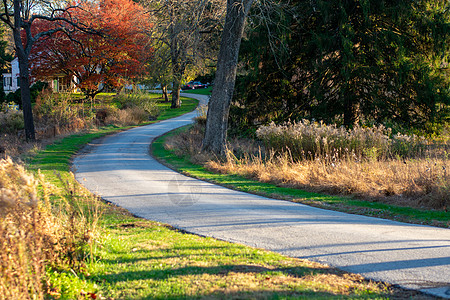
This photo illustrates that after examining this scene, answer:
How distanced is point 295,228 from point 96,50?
3053cm

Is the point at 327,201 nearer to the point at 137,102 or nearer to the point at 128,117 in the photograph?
the point at 128,117

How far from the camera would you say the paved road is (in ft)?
19.3

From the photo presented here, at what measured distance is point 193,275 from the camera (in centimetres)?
527

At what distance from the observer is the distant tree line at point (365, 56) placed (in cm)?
1980

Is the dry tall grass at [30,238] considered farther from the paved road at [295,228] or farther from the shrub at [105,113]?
the shrub at [105,113]

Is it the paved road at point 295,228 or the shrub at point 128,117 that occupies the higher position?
the shrub at point 128,117

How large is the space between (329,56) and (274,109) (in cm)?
411

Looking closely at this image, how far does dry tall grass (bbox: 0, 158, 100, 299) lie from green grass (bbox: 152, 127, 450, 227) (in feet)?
20.9

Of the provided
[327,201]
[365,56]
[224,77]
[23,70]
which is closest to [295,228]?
[327,201]

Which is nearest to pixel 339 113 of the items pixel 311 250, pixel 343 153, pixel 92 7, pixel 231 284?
pixel 343 153

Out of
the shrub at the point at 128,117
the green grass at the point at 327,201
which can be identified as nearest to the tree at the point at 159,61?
the shrub at the point at 128,117

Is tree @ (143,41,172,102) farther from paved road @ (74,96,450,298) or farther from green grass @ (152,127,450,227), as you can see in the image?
paved road @ (74,96,450,298)

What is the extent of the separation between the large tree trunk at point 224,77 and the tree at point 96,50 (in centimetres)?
1690

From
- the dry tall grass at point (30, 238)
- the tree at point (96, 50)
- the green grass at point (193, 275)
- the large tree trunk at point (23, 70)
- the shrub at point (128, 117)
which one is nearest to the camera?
the dry tall grass at point (30, 238)
